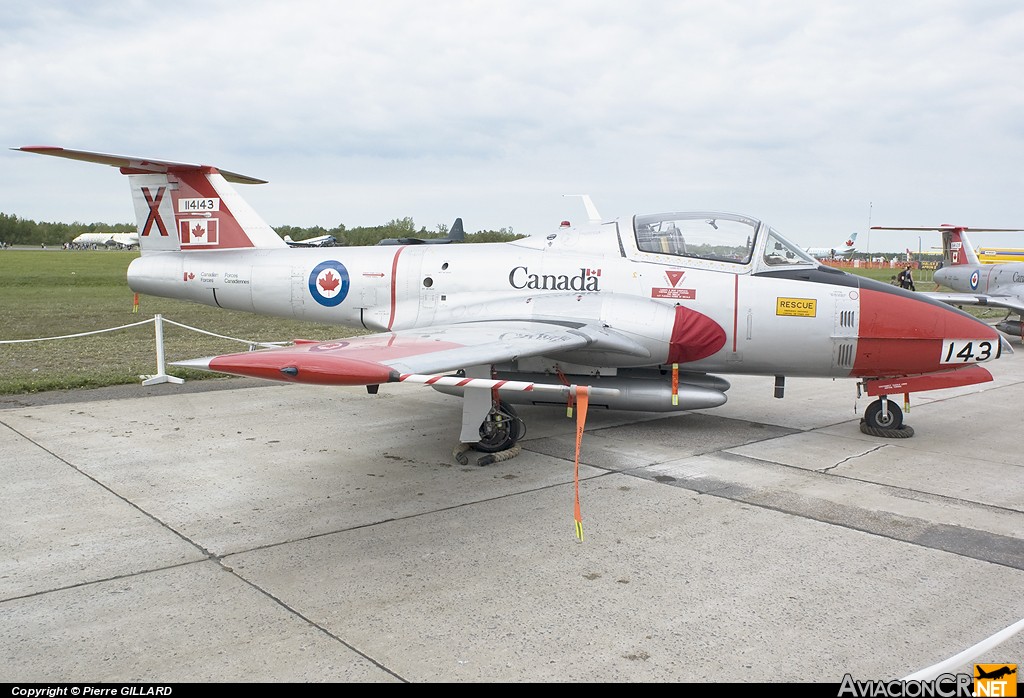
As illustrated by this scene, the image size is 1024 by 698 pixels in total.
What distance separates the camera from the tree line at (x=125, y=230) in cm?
6328

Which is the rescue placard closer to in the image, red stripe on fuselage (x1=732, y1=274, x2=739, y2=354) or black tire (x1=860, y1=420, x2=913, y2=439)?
red stripe on fuselage (x1=732, y1=274, x2=739, y2=354)

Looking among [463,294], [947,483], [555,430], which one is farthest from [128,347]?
[947,483]

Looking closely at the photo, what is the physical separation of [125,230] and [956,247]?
149 m

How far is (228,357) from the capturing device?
484 cm

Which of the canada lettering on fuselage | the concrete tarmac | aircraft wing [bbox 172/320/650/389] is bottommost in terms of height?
the concrete tarmac

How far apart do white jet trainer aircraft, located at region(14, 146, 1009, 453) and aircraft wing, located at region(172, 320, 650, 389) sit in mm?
52

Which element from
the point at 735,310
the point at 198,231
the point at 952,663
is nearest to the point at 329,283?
the point at 198,231

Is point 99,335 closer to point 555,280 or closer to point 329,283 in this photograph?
point 329,283

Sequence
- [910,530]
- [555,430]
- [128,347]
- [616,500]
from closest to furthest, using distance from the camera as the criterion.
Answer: [910,530], [616,500], [555,430], [128,347]

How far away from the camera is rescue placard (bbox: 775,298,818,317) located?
768 cm

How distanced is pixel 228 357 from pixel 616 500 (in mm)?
3041

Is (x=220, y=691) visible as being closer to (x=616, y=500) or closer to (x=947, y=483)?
(x=616, y=500)

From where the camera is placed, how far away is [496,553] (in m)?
4.81

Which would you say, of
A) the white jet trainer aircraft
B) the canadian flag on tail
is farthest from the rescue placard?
the canadian flag on tail
